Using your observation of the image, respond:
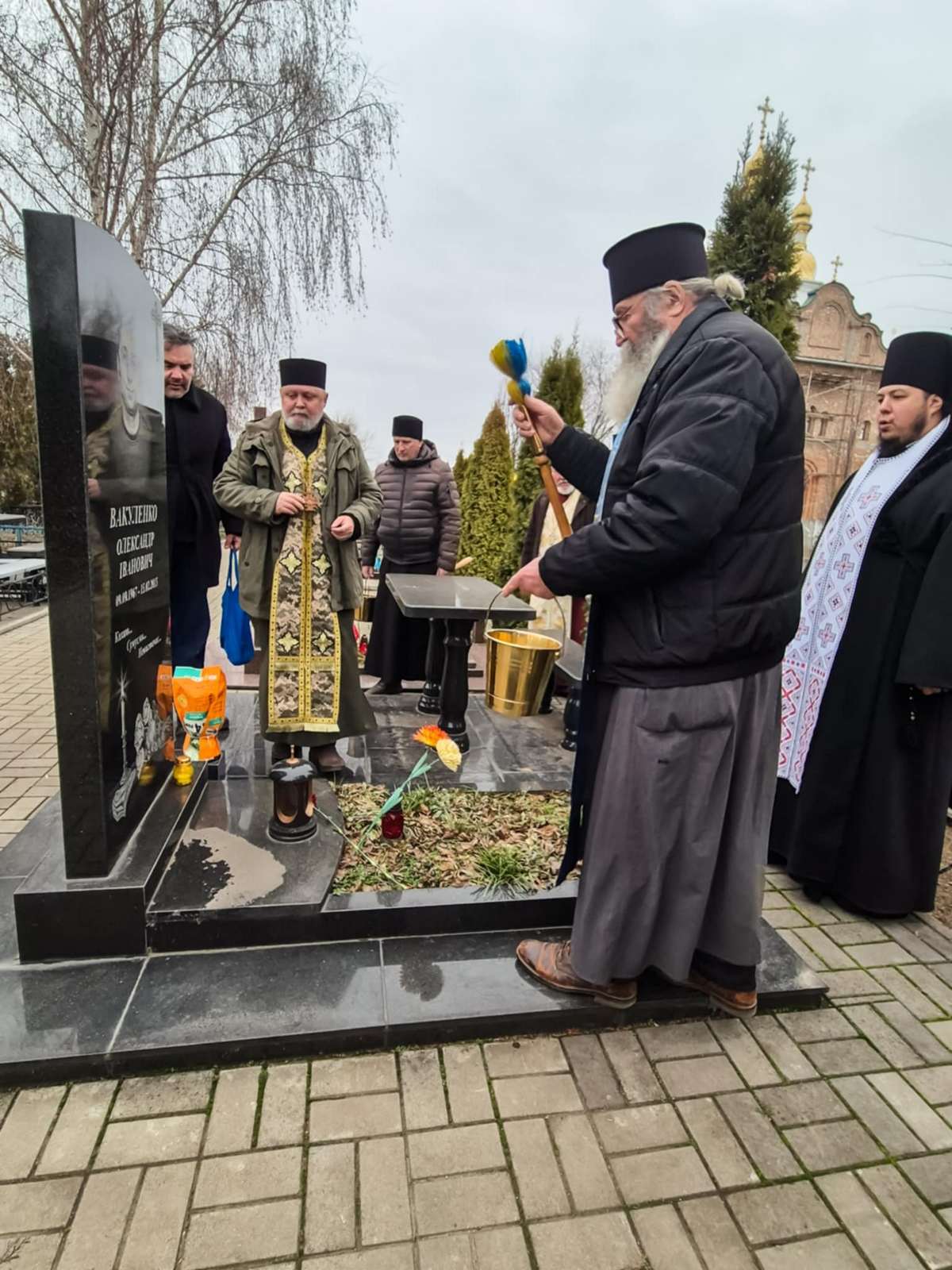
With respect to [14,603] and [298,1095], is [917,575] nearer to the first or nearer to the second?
[298,1095]

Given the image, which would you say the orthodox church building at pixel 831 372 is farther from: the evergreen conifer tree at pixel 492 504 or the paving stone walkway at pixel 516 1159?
the paving stone walkway at pixel 516 1159

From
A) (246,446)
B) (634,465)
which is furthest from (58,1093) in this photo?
(246,446)

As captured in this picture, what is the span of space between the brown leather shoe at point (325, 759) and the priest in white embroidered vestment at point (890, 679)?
2.17 meters

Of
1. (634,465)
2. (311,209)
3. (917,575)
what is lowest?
(917,575)

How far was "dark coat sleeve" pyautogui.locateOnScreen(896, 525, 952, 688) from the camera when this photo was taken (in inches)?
106

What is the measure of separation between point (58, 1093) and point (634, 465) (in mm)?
2292

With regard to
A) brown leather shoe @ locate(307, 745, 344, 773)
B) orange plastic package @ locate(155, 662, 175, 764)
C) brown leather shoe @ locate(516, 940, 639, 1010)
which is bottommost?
brown leather shoe @ locate(516, 940, 639, 1010)

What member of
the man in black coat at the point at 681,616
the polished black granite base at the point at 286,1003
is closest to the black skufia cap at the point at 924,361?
the man in black coat at the point at 681,616

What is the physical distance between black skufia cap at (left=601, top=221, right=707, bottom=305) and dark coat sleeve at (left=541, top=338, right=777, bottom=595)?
0.26m

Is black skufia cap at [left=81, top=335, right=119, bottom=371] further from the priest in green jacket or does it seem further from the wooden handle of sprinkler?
the wooden handle of sprinkler

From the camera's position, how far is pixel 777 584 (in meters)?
1.93

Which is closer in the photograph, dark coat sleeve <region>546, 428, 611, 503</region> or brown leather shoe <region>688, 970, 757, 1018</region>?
brown leather shoe <region>688, 970, 757, 1018</region>

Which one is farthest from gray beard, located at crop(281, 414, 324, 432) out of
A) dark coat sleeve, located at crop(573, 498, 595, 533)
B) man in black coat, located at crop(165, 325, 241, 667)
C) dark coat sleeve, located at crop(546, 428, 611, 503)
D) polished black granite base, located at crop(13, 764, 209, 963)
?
dark coat sleeve, located at crop(573, 498, 595, 533)

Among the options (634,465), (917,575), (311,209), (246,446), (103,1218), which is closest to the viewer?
(103,1218)
